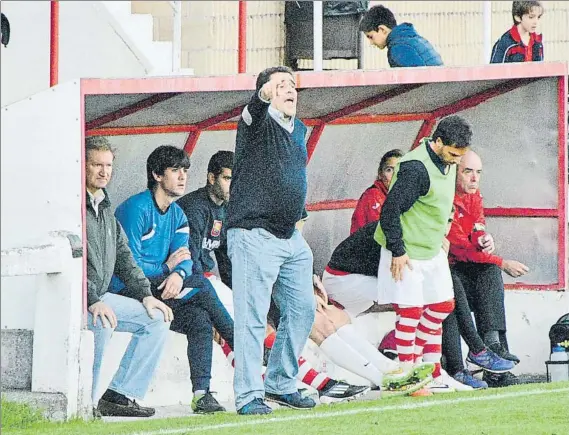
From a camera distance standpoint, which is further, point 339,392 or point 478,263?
point 478,263

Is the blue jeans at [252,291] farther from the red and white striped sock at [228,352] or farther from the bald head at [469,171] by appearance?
the bald head at [469,171]

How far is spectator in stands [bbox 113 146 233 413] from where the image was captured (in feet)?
30.4

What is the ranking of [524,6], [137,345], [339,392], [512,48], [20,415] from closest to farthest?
[20,415], [137,345], [339,392], [512,48], [524,6]

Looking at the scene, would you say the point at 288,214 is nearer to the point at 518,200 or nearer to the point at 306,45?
the point at 518,200

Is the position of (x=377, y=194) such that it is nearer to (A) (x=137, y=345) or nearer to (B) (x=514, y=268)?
(B) (x=514, y=268)

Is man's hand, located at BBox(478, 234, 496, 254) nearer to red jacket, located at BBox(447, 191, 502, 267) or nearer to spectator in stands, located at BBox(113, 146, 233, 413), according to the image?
red jacket, located at BBox(447, 191, 502, 267)

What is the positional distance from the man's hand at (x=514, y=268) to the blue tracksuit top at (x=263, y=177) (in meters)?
2.73

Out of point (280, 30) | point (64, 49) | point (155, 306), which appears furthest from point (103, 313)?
point (64, 49)

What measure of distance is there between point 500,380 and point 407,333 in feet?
3.57

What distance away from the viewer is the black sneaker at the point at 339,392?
9.08 metres

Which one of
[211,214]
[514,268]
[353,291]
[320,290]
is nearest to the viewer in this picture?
[211,214]

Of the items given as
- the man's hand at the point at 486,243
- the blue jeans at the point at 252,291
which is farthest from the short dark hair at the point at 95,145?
the man's hand at the point at 486,243

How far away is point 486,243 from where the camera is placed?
10.5 meters

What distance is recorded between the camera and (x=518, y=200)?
1138cm
